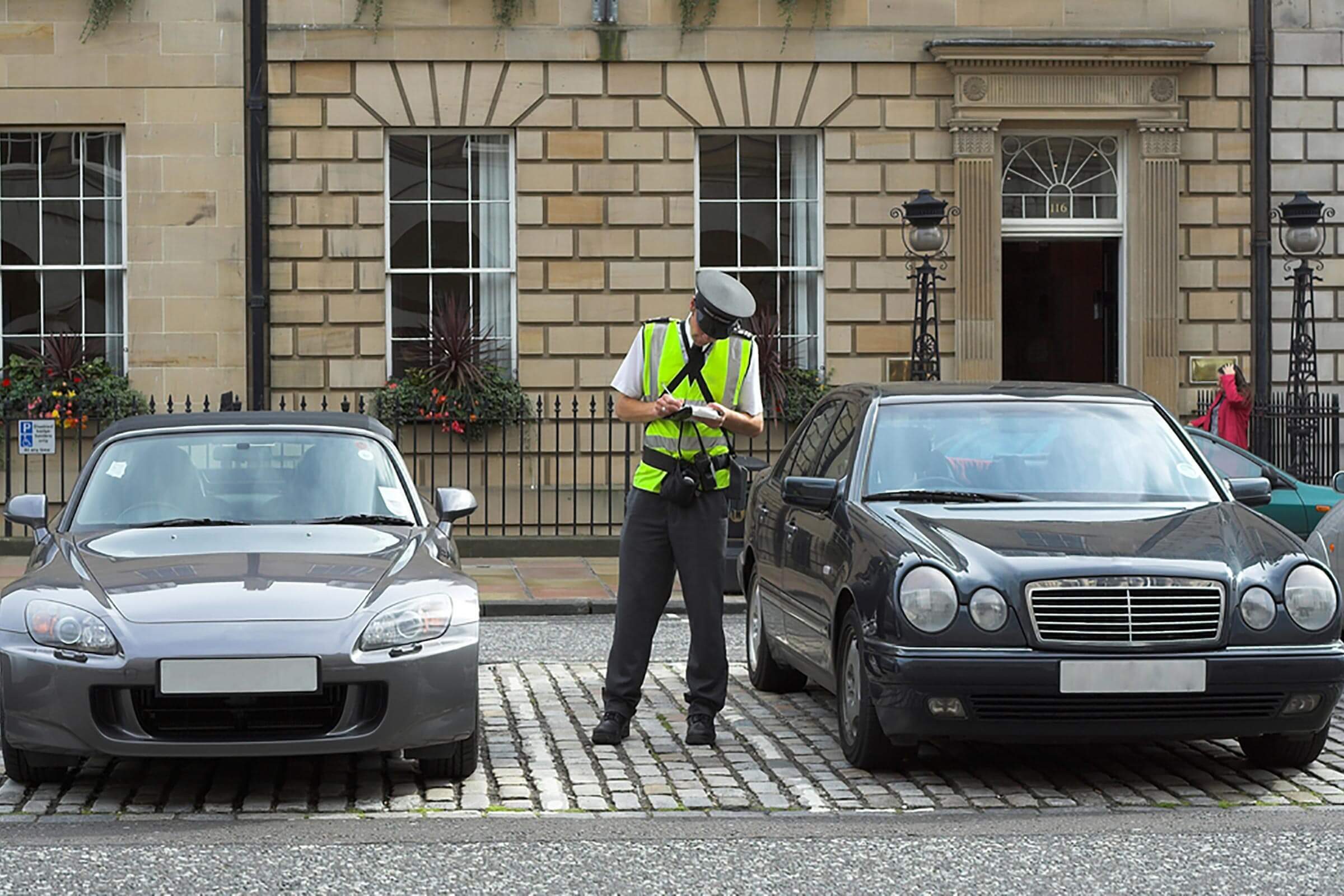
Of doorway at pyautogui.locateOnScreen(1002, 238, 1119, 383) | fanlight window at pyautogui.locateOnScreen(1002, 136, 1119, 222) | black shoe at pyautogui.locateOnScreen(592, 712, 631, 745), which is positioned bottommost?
black shoe at pyautogui.locateOnScreen(592, 712, 631, 745)

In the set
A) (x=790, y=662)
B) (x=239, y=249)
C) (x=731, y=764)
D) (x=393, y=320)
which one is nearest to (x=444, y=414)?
(x=393, y=320)

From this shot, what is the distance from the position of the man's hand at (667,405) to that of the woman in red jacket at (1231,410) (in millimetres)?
11392

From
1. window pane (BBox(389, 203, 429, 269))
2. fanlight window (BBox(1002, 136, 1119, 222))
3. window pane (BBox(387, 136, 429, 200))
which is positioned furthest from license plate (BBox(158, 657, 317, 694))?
fanlight window (BBox(1002, 136, 1119, 222))

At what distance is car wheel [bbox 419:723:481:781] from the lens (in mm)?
6984

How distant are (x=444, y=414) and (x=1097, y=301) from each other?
→ 6.99 m

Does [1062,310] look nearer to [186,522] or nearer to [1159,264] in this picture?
[1159,264]

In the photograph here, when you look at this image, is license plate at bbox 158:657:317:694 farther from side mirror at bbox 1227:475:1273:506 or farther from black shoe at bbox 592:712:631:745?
side mirror at bbox 1227:475:1273:506

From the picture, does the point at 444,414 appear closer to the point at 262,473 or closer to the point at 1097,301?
the point at 1097,301

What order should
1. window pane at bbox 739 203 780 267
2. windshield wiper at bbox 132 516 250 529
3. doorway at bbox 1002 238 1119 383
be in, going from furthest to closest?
1. doorway at bbox 1002 238 1119 383
2. window pane at bbox 739 203 780 267
3. windshield wiper at bbox 132 516 250 529

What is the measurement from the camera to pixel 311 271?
19.3m

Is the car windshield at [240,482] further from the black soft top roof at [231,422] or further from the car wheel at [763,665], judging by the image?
the car wheel at [763,665]

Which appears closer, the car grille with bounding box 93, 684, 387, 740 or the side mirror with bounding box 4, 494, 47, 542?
the car grille with bounding box 93, 684, 387, 740

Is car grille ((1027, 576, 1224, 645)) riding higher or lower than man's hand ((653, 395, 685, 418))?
lower

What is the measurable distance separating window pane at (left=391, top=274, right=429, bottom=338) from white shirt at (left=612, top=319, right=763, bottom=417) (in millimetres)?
11821
